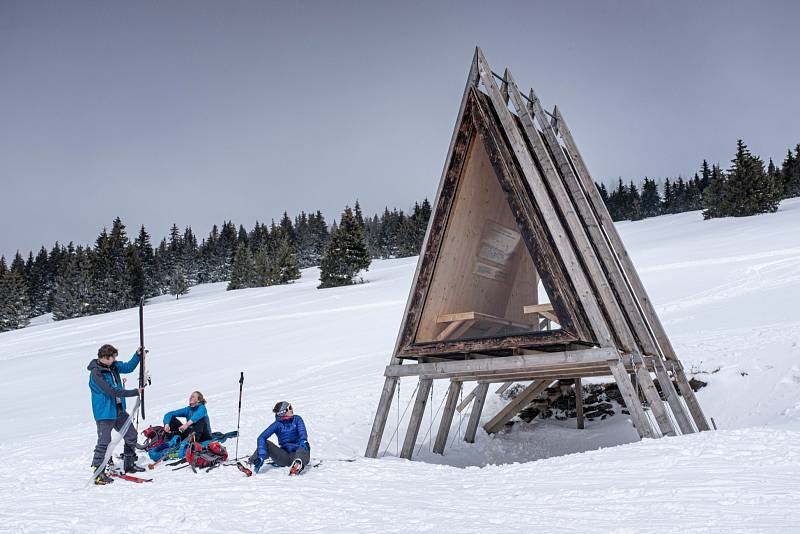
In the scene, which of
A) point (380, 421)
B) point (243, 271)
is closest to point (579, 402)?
point (380, 421)

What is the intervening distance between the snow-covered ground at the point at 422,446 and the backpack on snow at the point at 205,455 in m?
0.38

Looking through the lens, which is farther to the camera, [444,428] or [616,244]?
[444,428]

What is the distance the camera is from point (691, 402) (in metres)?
10.5

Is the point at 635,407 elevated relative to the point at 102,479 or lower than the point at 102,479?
elevated

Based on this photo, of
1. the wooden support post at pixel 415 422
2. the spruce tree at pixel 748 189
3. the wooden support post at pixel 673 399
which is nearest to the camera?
the wooden support post at pixel 673 399

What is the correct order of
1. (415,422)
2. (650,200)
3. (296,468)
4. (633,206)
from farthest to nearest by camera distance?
(650,200) → (633,206) → (415,422) → (296,468)

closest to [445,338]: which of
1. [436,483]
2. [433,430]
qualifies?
[436,483]

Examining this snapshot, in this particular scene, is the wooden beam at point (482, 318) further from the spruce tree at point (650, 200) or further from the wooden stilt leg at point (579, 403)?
the spruce tree at point (650, 200)

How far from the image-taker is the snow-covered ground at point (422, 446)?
553 cm

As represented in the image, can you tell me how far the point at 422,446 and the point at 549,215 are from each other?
250 inches

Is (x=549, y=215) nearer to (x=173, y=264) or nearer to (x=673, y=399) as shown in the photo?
(x=673, y=399)

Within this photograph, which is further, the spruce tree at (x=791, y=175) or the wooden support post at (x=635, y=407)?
the spruce tree at (x=791, y=175)

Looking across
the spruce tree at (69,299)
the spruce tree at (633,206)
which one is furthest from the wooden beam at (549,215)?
the spruce tree at (633,206)

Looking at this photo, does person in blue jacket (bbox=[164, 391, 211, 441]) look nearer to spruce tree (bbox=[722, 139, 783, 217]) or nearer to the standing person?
the standing person
